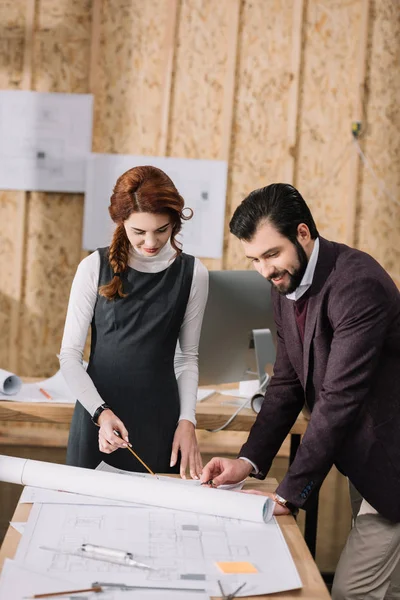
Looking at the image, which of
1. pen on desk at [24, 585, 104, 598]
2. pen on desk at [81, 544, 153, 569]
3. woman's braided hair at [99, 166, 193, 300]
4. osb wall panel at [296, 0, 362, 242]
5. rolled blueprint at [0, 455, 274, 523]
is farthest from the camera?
osb wall panel at [296, 0, 362, 242]

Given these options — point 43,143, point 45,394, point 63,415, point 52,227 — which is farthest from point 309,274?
point 43,143

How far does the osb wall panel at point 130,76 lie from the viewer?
3980mm

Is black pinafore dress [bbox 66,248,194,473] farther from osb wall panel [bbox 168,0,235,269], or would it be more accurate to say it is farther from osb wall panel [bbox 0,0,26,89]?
osb wall panel [bbox 0,0,26,89]

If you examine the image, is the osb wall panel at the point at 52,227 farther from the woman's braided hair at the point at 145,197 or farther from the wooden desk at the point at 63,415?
the woman's braided hair at the point at 145,197

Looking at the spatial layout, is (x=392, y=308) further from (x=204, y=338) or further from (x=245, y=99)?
(x=245, y=99)

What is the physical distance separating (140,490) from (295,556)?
0.37 metres

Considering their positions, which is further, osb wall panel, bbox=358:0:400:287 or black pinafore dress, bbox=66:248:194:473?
osb wall panel, bbox=358:0:400:287

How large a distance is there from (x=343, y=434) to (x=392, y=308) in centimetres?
30

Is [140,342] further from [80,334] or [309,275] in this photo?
[309,275]

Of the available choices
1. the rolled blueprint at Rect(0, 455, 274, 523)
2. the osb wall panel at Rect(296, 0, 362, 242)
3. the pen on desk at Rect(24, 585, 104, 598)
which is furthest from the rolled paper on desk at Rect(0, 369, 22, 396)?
the osb wall panel at Rect(296, 0, 362, 242)

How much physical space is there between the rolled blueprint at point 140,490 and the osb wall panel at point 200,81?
2.62 meters

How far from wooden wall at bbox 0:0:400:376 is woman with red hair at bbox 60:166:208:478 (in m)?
1.89

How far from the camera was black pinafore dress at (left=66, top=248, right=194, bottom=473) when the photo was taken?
2193 millimetres

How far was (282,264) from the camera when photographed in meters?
1.70
